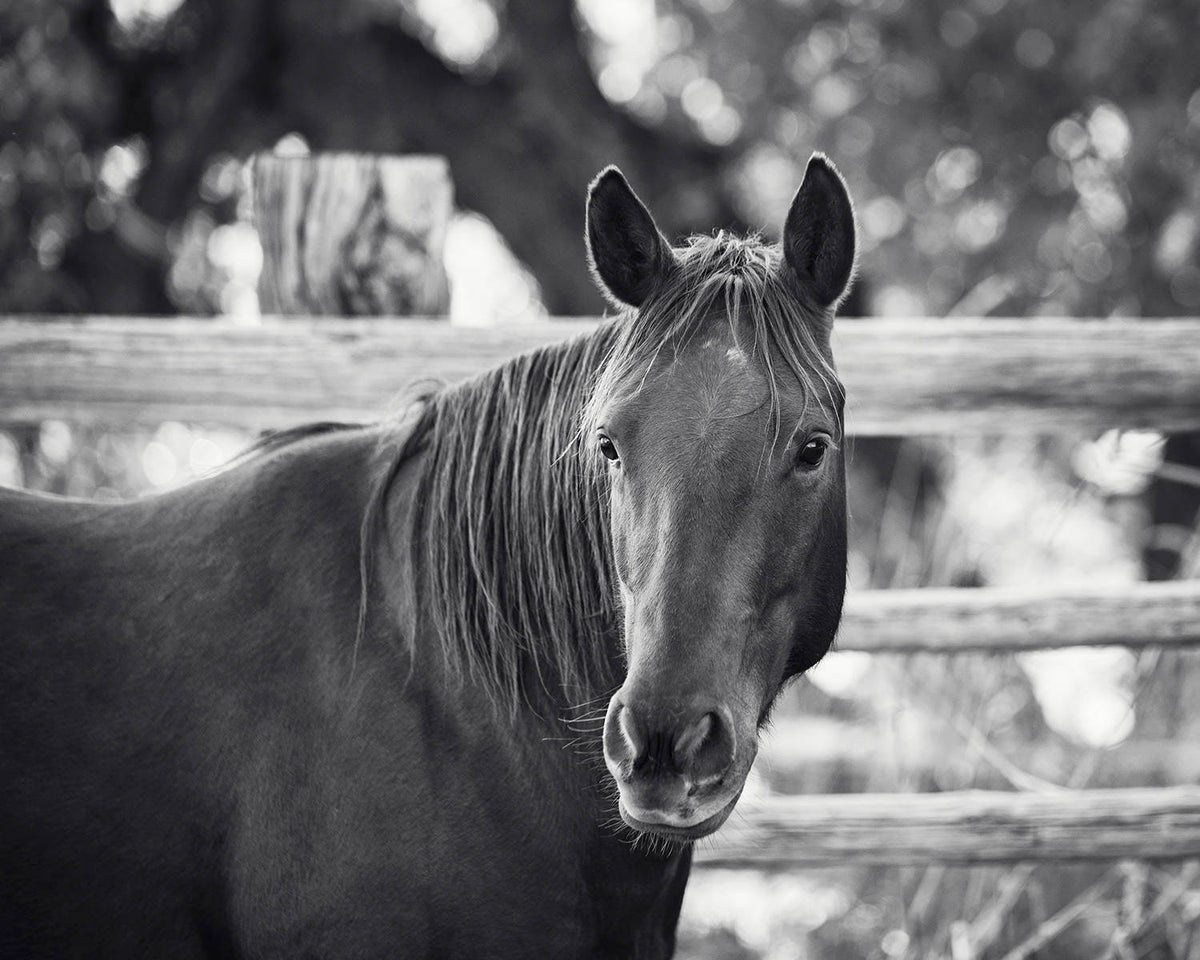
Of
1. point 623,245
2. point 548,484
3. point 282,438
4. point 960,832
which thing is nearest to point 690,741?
point 548,484

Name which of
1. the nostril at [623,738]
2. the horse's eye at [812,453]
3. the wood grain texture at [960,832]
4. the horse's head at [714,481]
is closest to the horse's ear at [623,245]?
the horse's head at [714,481]

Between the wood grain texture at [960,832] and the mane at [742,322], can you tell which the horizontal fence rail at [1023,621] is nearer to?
the wood grain texture at [960,832]

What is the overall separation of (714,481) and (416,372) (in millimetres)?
1453

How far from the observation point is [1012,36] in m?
6.25

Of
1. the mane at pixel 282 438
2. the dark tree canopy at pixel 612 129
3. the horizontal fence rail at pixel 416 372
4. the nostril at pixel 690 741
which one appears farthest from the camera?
the dark tree canopy at pixel 612 129

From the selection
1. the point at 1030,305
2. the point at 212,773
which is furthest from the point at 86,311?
the point at 1030,305

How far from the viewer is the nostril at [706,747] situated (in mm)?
1578

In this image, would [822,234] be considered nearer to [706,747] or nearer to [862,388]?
[706,747]

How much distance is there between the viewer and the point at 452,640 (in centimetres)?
199

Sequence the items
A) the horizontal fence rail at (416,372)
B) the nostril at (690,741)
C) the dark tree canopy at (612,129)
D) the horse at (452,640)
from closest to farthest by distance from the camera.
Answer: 1. the nostril at (690,741)
2. the horse at (452,640)
3. the horizontal fence rail at (416,372)
4. the dark tree canopy at (612,129)

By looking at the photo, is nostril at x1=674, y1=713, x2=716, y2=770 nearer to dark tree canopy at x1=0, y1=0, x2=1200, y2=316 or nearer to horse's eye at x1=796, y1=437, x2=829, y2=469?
horse's eye at x1=796, y1=437, x2=829, y2=469

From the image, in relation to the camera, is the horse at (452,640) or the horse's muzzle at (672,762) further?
the horse at (452,640)

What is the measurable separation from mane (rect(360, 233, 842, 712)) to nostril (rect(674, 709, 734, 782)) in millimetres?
402

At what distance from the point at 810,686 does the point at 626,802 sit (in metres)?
4.03
